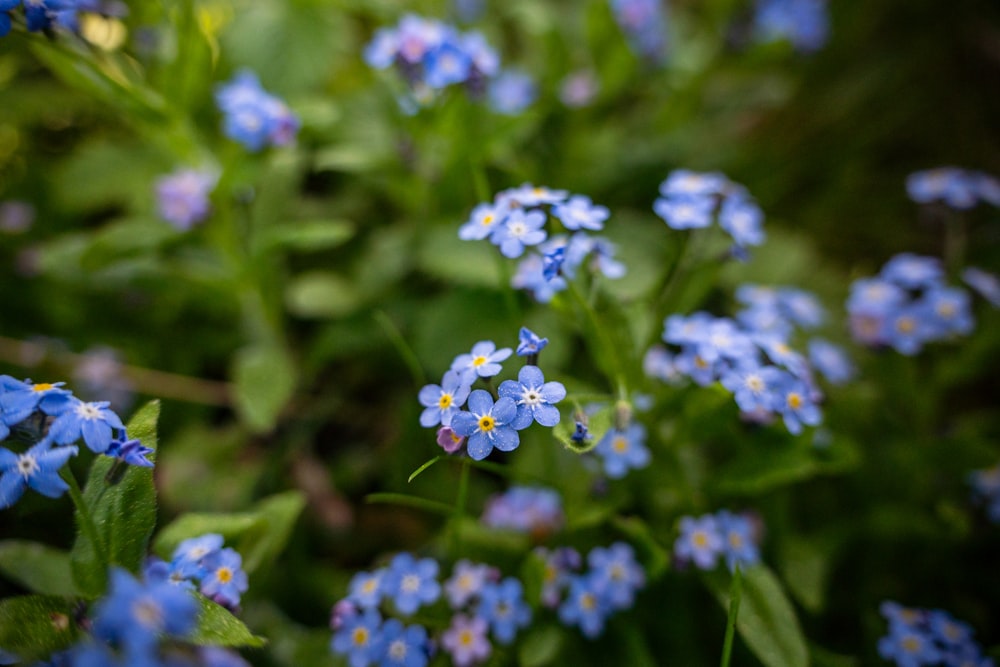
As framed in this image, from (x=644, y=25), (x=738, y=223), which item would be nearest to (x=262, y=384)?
(x=738, y=223)

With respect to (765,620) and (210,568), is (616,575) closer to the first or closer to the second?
(765,620)

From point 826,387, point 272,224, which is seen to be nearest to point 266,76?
point 272,224

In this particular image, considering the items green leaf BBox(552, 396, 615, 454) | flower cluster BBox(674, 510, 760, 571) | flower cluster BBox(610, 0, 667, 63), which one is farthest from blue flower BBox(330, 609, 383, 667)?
flower cluster BBox(610, 0, 667, 63)

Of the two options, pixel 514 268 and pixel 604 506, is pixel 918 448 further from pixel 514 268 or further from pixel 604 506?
pixel 514 268

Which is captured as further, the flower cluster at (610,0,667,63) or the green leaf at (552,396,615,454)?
the flower cluster at (610,0,667,63)

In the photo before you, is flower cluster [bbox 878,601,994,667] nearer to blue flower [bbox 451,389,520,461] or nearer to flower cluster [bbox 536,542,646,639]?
flower cluster [bbox 536,542,646,639]

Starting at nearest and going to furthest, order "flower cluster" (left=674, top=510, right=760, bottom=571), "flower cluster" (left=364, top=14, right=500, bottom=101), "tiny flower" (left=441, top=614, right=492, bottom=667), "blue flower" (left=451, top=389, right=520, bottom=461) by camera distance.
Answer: "blue flower" (left=451, top=389, right=520, bottom=461) < "tiny flower" (left=441, top=614, right=492, bottom=667) < "flower cluster" (left=674, top=510, right=760, bottom=571) < "flower cluster" (left=364, top=14, right=500, bottom=101)
